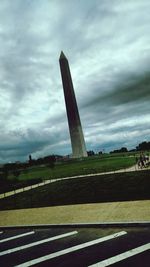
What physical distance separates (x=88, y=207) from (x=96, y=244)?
5.57m

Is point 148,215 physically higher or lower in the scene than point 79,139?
lower

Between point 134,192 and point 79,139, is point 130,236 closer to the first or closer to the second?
point 134,192

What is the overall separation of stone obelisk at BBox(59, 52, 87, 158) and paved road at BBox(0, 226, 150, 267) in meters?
48.0

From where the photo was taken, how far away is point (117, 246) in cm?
876

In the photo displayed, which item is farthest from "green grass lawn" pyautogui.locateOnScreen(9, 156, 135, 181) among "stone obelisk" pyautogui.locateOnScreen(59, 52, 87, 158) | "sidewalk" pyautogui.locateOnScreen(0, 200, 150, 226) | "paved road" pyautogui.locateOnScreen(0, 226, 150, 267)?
"paved road" pyautogui.locateOnScreen(0, 226, 150, 267)

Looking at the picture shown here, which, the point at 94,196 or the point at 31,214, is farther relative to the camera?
the point at 94,196

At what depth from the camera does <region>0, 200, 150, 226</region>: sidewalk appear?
11.7m

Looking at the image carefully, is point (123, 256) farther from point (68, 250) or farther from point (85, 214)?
point (85, 214)

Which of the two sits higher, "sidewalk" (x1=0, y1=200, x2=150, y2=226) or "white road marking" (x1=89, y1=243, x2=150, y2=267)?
"sidewalk" (x1=0, y1=200, x2=150, y2=226)

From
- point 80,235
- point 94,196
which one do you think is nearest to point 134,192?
point 94,196

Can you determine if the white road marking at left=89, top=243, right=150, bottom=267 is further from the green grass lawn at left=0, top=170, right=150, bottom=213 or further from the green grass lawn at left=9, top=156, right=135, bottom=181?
the green grass lawn at left=9, top=156, right=135, bottom=181

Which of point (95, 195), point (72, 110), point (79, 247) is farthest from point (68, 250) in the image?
point (72, 110)

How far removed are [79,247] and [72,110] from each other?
51453mm

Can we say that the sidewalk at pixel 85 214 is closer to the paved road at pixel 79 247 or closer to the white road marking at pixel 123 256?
the paved road at pixel 79 247
